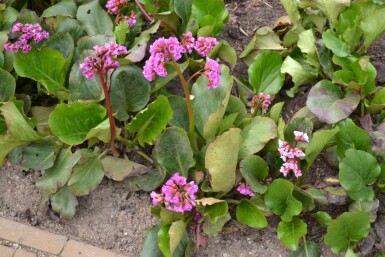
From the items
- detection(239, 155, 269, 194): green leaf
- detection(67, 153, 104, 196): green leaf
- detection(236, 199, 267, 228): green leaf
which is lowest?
detection(236, 199, 267, 228): green leaf

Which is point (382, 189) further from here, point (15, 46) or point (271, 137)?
point (15, 46)

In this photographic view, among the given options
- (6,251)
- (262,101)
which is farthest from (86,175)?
(262,101)

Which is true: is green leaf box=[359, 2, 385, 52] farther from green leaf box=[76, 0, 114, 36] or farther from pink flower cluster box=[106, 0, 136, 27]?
green leaf box=[76, 0, 114, 36]

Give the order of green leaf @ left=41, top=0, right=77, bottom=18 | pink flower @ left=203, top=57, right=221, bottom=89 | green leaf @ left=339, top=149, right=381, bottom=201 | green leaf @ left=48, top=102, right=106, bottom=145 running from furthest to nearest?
green leaf @ left=41, top=0, right=77, bottom=18 → green leaf @ left=48, top=102, right=106, bottom=145 → green leaf @ left=339, top=149, right=381, bottom=201 → pink flower @ left=203, top=57, right=221, bottom=89

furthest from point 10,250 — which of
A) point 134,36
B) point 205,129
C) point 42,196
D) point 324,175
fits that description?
point 324,175

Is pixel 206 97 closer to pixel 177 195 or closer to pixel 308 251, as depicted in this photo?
pixel 177 195

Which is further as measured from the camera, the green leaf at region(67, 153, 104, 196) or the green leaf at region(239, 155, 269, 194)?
the green leaf at region(67, 153, 104, 196)

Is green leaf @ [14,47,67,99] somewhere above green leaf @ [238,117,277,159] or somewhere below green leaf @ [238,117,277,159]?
above

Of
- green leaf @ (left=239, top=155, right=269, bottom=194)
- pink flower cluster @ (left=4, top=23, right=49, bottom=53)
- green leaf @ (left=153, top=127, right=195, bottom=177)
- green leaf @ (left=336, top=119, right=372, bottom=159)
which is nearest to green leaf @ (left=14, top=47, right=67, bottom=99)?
pink flower cluster @ (left=4, top=23, right=49, bottom=53)
